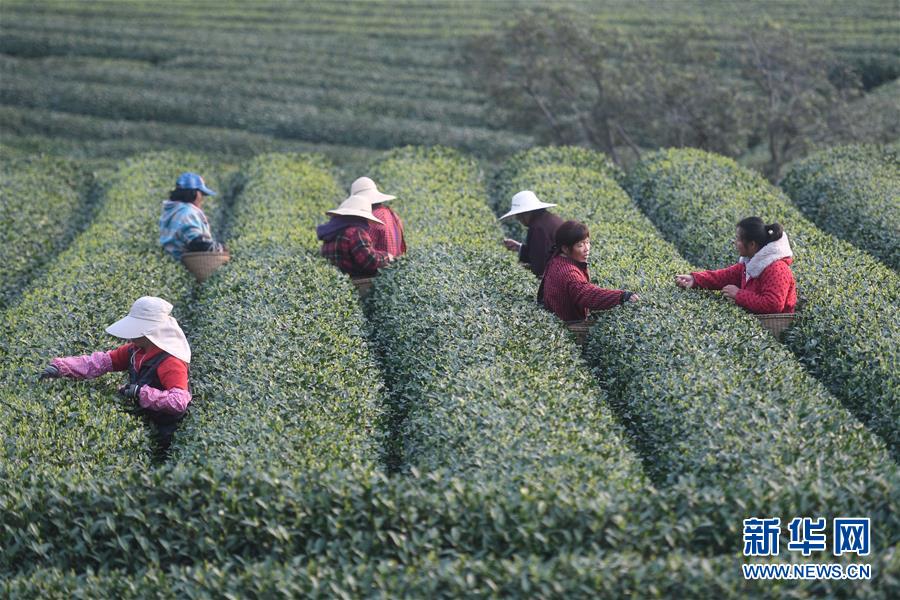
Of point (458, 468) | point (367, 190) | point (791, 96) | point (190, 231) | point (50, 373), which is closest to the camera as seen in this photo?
point (458, 468)

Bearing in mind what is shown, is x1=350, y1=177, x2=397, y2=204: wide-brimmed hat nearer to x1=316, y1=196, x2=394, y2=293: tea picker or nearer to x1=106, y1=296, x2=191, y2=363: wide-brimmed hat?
x1=316, y1=196, x2=394, y2=293: tea picker

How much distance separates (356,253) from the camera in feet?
44.1

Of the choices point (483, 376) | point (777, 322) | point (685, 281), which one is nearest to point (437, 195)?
point (685, 281)

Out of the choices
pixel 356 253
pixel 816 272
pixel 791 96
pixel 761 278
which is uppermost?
pixel 791 96

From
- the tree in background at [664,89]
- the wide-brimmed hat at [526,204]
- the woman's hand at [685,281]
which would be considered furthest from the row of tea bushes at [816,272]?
the tree in background at [664,89]

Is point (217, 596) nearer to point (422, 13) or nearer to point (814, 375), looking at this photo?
point (814, 375)

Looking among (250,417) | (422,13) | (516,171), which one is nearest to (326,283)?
(250,417)

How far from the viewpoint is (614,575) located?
7.02 metres

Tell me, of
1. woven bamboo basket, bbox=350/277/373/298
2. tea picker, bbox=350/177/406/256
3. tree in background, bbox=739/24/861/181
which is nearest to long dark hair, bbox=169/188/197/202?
tea picker, bbox=350/177/406/256

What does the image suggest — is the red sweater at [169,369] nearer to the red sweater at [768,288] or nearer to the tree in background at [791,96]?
the red sweater at [768,288]

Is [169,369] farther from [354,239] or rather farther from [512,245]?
[512,245]

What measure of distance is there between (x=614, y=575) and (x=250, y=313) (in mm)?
6313

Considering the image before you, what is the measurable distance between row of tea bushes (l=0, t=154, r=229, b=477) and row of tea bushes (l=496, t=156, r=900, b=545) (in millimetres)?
4910

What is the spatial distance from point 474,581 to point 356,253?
7.02 metres
